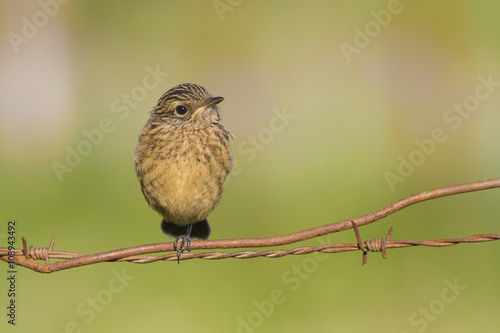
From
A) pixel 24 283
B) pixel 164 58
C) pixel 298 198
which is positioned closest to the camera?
pixel 24 283

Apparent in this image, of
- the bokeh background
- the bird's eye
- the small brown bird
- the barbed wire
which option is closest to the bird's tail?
the small brown bird

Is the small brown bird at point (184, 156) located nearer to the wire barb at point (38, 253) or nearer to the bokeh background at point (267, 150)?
the wire barb at point (38, 253)

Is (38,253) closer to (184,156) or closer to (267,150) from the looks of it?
(184,156)

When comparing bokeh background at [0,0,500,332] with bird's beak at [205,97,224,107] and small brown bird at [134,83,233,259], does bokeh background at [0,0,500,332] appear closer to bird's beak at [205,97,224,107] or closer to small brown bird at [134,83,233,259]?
small brown bird at [134,83,233,259]

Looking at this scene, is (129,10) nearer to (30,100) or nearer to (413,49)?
(30,100)

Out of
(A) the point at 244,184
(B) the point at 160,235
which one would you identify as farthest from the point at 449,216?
(B) the point at 160,235

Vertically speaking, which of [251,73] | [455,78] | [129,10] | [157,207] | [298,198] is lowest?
[157,207]
